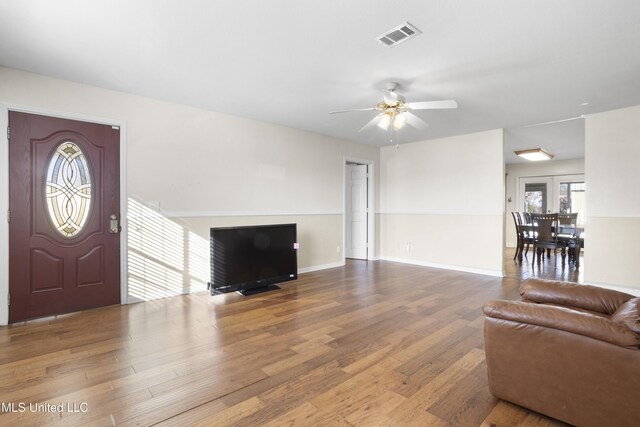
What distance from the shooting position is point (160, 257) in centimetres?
395

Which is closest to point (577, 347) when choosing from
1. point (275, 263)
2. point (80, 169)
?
point (275, 263)

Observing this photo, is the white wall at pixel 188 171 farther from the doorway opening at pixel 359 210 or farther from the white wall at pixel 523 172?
the white wall at pixel 523 172

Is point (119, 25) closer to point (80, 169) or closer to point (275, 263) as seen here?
point (80, 169)

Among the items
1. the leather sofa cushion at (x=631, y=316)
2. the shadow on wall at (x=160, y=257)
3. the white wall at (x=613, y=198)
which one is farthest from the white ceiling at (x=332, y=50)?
the leather sofa cushion at (x=631, y=316)

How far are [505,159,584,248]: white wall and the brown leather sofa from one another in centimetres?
824

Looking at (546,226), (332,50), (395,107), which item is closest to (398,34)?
(332,50)

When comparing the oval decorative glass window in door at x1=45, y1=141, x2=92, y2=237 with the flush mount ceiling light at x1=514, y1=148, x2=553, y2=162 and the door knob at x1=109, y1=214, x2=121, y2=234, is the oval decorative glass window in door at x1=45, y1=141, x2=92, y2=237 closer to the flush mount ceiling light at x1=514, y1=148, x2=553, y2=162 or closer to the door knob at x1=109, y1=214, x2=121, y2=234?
the door knob at x1=109, y1=214, x2=121, y2=234

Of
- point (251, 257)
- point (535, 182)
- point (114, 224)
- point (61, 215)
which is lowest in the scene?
point (251, 257)

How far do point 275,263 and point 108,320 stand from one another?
2.04 metres

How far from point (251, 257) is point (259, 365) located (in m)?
2.06

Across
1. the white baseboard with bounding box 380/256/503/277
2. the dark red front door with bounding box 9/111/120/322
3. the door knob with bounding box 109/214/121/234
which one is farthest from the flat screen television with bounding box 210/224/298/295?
the white baseboard with bounding box 380/256/503/277

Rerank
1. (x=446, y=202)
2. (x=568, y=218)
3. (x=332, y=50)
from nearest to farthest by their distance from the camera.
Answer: (x=332, y=50) < (x=446, y=202) < (x=568, y=218)

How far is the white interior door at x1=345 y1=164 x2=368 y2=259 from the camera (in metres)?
6.91

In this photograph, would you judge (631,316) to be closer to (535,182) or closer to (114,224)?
(114,224)
